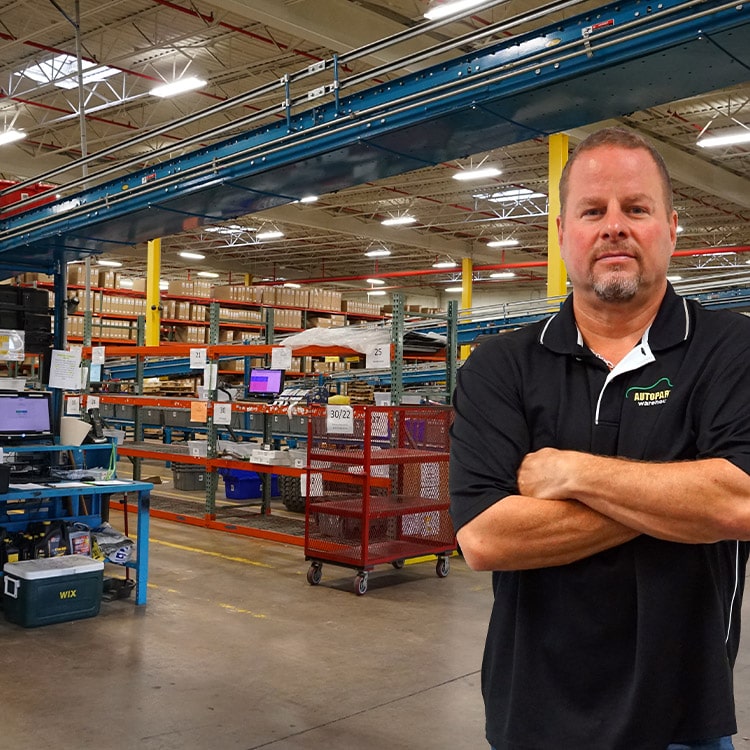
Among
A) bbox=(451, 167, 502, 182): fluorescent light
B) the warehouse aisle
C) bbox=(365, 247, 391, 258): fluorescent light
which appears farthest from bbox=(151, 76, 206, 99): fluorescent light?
bbox=(365, 247, 391, 258): fluorescent light

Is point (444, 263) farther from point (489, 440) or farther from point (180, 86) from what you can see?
point (489, 440)

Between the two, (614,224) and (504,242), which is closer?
(614,224)

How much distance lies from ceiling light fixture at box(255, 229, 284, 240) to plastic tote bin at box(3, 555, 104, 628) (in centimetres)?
1746

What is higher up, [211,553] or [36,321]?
[36,321]

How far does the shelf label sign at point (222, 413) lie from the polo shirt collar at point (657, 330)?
25.3ft

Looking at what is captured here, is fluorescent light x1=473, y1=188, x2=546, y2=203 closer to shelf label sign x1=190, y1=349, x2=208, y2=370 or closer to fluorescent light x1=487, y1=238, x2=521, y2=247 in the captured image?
fluorescent light x1=487, y1=238, x2=521, y2=247

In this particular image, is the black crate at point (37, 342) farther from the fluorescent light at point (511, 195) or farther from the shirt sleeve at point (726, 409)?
the fluorescent light at point (511, 195)

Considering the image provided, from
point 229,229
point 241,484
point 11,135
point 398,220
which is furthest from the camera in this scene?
point 229,229

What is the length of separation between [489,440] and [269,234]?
70.8ft

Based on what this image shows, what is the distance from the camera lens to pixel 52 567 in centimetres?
545

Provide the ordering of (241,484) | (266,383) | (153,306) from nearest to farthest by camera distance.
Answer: (266,383) → (241,484) → (153,306)

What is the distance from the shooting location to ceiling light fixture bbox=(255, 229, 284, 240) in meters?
22.4

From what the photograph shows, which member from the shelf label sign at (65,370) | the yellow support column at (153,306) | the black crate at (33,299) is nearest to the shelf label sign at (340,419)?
the shelf label sign at (65,370)

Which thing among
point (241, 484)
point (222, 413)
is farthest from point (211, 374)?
point (241, 484)
